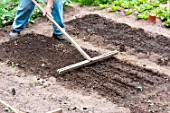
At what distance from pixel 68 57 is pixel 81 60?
240mm

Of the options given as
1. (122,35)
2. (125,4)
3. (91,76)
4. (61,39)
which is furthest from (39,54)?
(125,4)

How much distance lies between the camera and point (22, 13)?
7266 millimetres

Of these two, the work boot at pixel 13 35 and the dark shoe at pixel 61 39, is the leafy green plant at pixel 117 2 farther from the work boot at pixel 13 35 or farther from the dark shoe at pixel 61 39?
the work boot at pixel 13 35

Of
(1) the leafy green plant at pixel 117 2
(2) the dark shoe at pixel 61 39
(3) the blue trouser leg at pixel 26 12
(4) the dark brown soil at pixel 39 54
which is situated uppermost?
(3) the blue trouser leg at pixel 26 12

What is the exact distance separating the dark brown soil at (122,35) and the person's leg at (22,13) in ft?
3.02

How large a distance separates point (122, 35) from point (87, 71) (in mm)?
1712

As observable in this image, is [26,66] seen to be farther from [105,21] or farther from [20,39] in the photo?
[105,21]

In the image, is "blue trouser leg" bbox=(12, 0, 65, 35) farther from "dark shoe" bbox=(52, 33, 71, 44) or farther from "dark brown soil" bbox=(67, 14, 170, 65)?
"dark brown soil" bbox=(67, 14, 170, 65)

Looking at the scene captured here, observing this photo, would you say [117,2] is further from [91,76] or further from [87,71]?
[91,76]

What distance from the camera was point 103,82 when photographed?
19.1 feet

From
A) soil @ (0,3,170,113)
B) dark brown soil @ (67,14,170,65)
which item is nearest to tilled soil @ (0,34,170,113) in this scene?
soil @ (0,3,170,113)

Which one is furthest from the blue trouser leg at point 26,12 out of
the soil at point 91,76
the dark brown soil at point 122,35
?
the dark brown soil at point 122,35

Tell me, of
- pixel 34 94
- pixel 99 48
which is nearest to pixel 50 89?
pixel 34 94

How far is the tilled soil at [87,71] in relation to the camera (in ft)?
18.1
